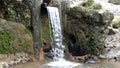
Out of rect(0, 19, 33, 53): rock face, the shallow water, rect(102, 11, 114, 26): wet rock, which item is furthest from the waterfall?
rect(102, 11, 114, 26): wet rock

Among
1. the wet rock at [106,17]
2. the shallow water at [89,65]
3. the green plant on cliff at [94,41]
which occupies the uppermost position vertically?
the wet rock at [106,17]

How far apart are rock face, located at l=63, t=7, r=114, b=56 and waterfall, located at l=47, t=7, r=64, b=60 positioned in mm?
726

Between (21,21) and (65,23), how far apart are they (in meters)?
2.50

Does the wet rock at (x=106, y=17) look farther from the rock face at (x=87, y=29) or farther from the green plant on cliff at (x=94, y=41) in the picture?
the green plant on cliff at (x=94, y=41)

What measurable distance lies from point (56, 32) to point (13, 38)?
2.42 metres

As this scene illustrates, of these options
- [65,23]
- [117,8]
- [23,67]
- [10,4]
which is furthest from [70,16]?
[117,8]

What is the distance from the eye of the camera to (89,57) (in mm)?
16750

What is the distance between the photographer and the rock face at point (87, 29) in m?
17.1

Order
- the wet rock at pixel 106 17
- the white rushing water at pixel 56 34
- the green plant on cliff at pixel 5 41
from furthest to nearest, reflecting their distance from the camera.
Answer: the wet rock at pixel 106 17 → the white rushing water at pixel 56 34 → the green plant on cliff at pixel 5 41

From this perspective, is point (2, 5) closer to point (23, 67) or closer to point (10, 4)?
point (10, 4)

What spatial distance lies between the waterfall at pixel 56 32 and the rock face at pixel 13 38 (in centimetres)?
140

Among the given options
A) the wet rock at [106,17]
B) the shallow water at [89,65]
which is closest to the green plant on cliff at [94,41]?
the wet rock at [106,17]

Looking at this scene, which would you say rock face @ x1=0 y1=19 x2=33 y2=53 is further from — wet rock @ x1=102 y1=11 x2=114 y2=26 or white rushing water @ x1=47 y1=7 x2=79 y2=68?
wet rock @ x1=102 y1=11 x2=114 y2=26

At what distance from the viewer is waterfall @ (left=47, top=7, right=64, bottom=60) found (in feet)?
56.1
